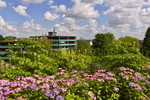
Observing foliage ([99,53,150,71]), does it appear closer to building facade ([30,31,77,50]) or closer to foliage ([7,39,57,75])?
foliage ([7,39,57,75])

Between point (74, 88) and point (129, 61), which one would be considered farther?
point (129, 61)

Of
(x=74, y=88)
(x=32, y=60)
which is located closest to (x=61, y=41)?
(x=32, y=60)

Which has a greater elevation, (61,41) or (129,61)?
(61,41)

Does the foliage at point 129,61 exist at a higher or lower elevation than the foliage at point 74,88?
higher

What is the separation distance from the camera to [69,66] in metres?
6.63

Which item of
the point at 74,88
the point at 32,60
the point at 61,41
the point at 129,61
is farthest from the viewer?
the point at 61,41

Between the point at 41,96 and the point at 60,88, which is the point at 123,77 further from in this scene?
the point at 41,96

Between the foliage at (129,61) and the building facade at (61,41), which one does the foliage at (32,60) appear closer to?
the foliage at (129,61)

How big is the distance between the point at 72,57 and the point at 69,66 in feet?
2.08

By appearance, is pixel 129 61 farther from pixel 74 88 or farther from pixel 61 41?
pixel 61 41

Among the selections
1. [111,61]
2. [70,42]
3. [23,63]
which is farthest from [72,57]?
[70,42]

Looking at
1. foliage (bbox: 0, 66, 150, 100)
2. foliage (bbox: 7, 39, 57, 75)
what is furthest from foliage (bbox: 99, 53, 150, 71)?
foliage (bbox: 7, 39, 57, 75)

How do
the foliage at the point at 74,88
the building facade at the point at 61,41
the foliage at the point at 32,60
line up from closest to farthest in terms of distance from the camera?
the foliage at the point at 74,88 < the foliage at the point at 32,60 < the building facade at the point at 61,41

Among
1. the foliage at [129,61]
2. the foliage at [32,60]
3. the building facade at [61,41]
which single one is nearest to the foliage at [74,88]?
the foliage at [129,61]
